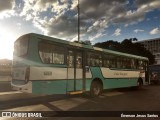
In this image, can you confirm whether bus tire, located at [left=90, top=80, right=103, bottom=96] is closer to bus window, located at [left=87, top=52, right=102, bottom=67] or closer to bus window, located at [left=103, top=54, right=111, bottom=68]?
bus window, located at [left=87, top=52, right=102, bottom=67]

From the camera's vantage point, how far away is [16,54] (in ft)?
41.6

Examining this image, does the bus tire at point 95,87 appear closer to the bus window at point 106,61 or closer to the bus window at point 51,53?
the bus window at point 106,61

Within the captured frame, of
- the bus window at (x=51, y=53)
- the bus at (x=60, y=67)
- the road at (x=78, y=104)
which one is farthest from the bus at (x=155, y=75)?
the bus window at (x=51, y=53)

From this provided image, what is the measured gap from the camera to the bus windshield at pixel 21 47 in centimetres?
1176

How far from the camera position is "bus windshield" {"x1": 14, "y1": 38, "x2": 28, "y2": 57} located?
11.8 meters

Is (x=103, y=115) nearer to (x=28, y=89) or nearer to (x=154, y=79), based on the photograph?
(x=28, y=89)

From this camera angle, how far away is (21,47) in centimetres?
1216

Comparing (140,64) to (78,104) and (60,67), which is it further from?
(78,104)

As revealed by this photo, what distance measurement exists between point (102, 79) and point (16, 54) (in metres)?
6.14

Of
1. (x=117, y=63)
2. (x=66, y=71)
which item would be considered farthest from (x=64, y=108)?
(x=117, y=63)

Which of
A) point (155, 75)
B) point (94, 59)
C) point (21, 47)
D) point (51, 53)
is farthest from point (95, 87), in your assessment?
point (155, 75)

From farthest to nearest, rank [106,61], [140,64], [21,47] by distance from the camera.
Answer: [140,64] → [106,61] → [21,47]

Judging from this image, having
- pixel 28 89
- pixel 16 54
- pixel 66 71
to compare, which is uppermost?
pixel 16 54

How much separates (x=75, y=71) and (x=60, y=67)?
4.32 feet
